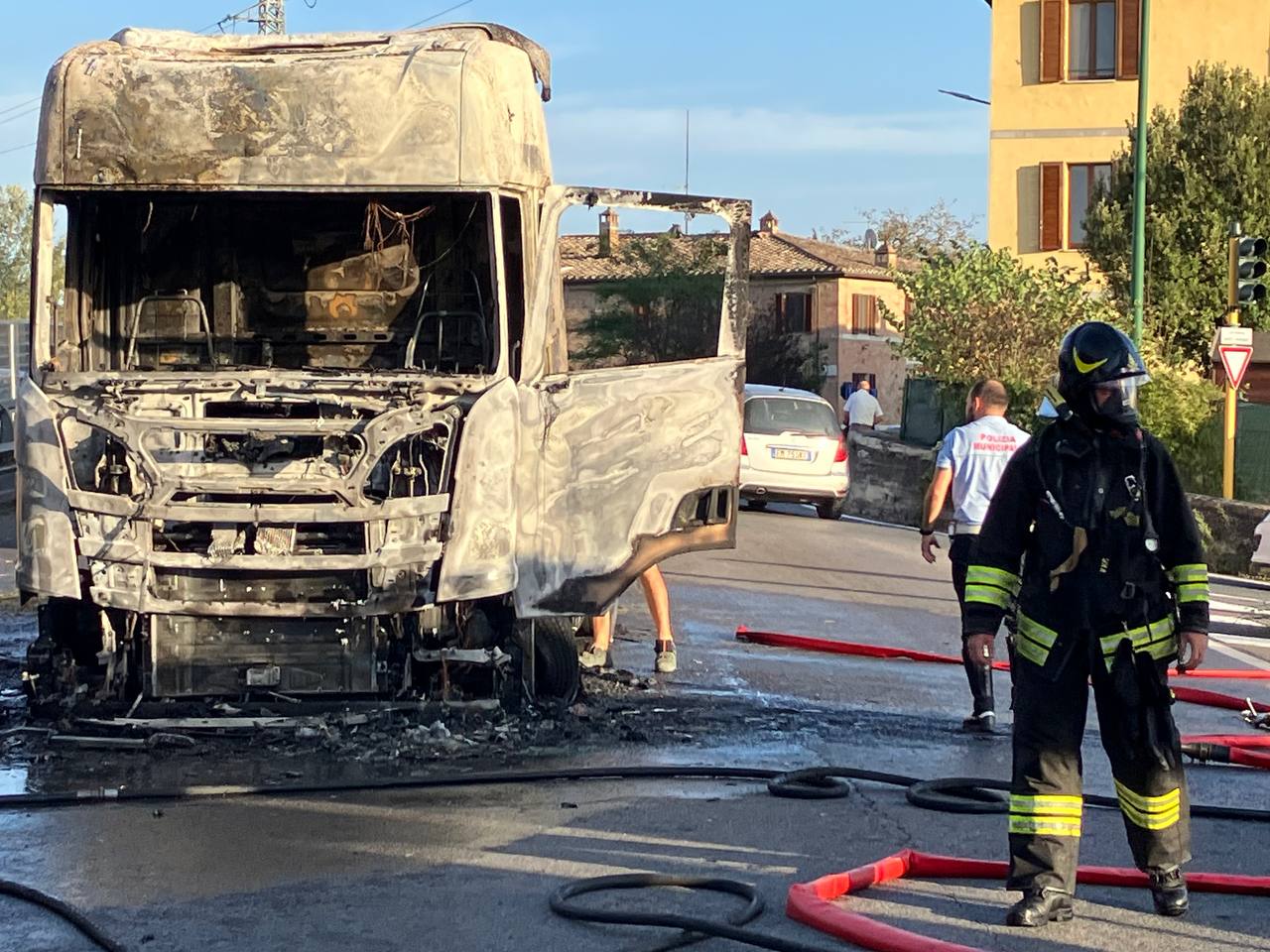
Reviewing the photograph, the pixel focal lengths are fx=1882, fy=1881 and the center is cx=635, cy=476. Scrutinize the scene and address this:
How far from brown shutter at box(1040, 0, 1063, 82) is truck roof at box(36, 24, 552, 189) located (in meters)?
31.0

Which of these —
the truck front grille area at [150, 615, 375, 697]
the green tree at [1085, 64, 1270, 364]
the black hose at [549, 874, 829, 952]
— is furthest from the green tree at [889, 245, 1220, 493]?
the black hose at [549, 874, 829, 952]

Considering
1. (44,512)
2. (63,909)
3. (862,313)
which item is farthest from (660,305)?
(862,313)

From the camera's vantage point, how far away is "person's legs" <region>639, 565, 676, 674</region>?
10336 mm

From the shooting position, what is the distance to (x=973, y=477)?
357 inches

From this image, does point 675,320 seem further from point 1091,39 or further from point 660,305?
point 1091,39

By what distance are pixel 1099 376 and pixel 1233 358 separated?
1508 cm

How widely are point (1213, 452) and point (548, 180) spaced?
14995 mm

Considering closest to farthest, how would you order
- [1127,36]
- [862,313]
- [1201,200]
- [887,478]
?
[887,478] < [1201,200] < [1127,36] < [862,313]

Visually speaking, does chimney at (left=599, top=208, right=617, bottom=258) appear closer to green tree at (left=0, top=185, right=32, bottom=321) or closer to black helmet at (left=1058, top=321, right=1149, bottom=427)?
black helmet at (left=1058, top=321, right=1149, bottom=427)

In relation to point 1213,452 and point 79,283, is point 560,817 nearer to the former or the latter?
point 79,283

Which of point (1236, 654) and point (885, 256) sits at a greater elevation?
point (885, 256)

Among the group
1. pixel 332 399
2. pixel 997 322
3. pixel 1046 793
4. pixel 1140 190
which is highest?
pixel 1140 190

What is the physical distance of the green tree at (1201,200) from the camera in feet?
104

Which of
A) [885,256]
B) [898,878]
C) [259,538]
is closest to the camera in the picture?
[898,878]
